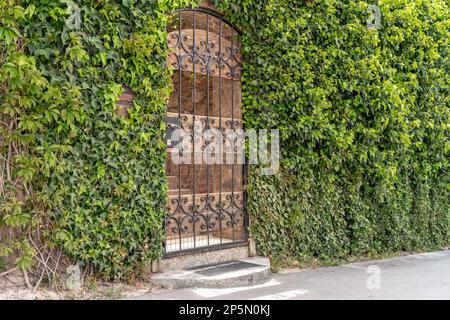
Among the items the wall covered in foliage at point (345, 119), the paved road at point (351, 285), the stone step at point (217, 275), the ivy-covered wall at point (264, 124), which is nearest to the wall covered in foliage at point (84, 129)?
the ivy-covered wall at point (264, 124)

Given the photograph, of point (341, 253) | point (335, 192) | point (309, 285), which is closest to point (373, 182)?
point (335, 192)

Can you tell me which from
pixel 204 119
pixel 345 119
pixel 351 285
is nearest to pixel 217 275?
pixel 351 285

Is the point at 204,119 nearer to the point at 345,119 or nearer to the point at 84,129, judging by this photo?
the point at 84,129

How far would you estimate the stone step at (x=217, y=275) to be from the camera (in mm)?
4633

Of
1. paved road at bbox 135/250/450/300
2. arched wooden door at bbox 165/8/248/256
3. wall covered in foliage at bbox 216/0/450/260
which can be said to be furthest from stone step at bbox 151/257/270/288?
wall covered in foliage at bbox 216/0/450/260

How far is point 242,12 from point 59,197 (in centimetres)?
343

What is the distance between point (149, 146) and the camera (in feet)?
15.6

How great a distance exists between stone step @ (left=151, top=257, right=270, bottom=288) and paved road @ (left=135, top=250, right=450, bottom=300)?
10 centimetres

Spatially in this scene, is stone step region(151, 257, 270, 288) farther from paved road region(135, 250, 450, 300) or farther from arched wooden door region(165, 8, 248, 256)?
arched wooden door region(165, 8, 248, 256)

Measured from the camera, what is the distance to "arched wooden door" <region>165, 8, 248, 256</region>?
5277mm

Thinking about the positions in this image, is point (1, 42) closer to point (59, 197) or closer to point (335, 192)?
point (59, 197)

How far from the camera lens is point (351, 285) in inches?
195

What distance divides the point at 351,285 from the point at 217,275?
63.1 inches

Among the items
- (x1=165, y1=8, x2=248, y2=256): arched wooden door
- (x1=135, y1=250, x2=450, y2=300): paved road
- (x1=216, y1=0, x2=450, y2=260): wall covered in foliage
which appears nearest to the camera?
(x1=135, y1=250, x2=450, y2=300): paved road
